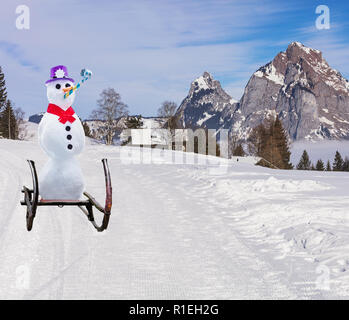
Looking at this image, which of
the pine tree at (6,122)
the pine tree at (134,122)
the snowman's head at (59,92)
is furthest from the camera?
the pine tree at (6,122)

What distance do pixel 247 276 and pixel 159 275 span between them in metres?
1.20

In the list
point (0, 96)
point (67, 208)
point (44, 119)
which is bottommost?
point (67, 208)

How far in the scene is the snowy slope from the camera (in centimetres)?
497

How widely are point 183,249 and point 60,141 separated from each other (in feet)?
10.8

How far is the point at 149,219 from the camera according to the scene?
866 cm

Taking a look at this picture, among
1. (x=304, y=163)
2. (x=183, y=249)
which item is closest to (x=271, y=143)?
(x=183, y=249)

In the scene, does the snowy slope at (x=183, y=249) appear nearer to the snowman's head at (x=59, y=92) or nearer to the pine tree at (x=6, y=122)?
the snowman's head at (x=59, y=92)

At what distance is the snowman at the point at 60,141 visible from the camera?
13.1 feet

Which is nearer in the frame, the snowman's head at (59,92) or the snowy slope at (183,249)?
the snowman's head at (59,92)

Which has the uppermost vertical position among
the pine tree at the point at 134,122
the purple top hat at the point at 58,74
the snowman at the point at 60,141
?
the pine tree at the point at 134,122

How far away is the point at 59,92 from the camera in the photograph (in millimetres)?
3994

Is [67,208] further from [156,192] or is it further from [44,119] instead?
[44,119]

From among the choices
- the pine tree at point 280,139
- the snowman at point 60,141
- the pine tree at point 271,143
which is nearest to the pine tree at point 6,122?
the pine tree at point 271,143
